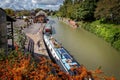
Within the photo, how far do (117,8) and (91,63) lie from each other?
2361 cm

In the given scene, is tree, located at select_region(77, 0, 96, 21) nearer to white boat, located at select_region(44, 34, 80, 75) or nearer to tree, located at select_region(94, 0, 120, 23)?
tree, located at select_region(94, 0, 120, 23)

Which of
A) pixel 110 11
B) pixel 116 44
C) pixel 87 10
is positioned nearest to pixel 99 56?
pixel 116 44

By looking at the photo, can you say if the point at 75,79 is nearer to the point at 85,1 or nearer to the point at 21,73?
the point at 21,73

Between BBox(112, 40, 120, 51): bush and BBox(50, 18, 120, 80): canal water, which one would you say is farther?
BBox(112, 40, 120, 51): bush

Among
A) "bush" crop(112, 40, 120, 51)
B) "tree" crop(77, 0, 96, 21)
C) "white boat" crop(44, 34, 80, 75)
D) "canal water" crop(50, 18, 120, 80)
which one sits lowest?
"canal water" crop(50, 18, 120, 80)

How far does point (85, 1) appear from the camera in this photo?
7006 centimetres

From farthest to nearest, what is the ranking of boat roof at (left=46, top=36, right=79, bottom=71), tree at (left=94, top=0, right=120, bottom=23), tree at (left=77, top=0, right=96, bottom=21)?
tree at (left=77, top=0, right=96, bottom=21)
tree at (left=94, top=0, right=120, bottom=23)
boat roof at (left=46, top=36, right=79, bottom=71)

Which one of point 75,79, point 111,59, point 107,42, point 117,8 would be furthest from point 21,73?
point 117,8

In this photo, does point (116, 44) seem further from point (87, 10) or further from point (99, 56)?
point (87, 10)

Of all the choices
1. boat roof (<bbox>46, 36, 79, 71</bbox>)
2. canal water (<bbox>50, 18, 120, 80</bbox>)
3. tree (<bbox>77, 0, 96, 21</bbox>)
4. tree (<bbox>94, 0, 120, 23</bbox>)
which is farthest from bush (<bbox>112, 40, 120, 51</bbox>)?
tree (<bbox>77, 0, 96, 21</bbox>)

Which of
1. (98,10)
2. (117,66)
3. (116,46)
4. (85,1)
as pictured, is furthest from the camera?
(85,1)

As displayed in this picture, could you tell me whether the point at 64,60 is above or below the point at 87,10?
below

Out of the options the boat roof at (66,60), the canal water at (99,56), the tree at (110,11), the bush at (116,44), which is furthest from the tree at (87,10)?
the boat roof at (66,60)

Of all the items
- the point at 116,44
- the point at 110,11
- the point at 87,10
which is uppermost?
the point at 110,11
